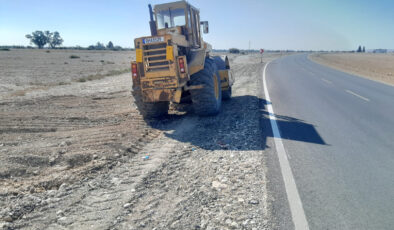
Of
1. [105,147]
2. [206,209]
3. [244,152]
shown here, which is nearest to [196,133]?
[244,152]

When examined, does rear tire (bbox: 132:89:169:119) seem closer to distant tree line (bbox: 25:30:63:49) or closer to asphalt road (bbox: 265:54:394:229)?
asphalt road (bbox: 265:54:394:229)

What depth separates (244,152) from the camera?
17.2 ft

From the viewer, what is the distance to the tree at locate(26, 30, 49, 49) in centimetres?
9894

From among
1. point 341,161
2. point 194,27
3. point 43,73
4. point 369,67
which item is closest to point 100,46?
point 43,73

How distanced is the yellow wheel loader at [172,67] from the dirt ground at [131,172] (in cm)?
67

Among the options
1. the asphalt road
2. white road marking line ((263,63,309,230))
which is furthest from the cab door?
white road marking line ((263,63,309,230))

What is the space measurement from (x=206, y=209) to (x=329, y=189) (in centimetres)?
186

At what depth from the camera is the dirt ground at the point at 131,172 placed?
325 cm

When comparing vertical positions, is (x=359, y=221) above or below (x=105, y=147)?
below

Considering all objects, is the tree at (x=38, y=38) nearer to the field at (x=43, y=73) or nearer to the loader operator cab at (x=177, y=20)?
the field at (x=43, y=73)

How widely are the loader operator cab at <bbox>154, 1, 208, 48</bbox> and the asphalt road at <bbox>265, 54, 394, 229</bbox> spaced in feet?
12.8

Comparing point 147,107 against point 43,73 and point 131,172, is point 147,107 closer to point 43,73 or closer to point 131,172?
point 131,172

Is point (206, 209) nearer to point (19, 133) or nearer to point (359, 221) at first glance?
point (359, 221)

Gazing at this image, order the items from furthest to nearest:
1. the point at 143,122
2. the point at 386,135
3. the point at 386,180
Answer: the point at 143,122
the point at 386,135
the point at 386,180
